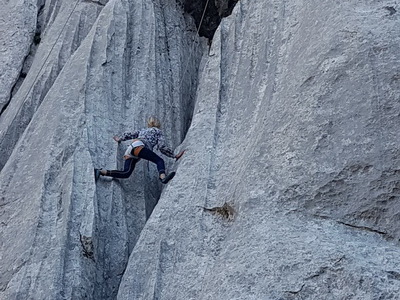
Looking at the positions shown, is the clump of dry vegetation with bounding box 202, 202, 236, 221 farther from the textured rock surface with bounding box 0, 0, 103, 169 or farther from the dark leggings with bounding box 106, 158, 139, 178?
the textured rock surface with bounding box 0, 0, 103, 169

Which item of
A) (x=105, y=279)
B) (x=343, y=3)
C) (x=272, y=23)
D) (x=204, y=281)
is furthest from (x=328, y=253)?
(x=272, y=23)

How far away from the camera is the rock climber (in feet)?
40.8

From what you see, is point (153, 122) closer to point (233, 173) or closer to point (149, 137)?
point (149, 137)

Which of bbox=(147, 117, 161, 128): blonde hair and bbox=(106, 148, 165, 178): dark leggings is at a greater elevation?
bbox=(147, 117, 161, 128): blonde hair

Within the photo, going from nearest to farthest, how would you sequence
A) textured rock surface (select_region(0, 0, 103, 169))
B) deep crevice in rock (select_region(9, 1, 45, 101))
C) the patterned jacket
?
1. the patterned jacket
2. textured rock surface (select_region(0, 0, 103, 169))
3. deep crevice in rock (select_region(9, 1, 45, 101))

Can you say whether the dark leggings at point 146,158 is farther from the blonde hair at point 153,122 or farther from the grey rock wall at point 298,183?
the blonde hair at point 153,122

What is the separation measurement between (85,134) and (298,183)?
4.50 meters

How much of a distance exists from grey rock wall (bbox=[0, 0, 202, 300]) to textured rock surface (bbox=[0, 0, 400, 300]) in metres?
0.03

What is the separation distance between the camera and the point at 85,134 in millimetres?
A: 12945

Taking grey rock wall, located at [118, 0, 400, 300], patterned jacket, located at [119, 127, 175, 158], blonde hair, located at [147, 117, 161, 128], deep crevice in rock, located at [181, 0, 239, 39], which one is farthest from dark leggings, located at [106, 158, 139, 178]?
deep crevice in rock, located at [181, 0, 239, 39]

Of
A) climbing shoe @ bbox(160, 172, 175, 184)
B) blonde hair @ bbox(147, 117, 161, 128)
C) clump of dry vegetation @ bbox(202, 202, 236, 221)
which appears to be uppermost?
blonde hair @ bbox(147, 117, 161, 128)

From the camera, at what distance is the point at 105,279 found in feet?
37.0

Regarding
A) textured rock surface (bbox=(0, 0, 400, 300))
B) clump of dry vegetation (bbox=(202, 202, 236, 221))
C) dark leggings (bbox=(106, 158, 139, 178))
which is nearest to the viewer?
textured rock surface (bbox=(0, 0, 400, 300))

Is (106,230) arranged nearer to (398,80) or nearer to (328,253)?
(328,253)
